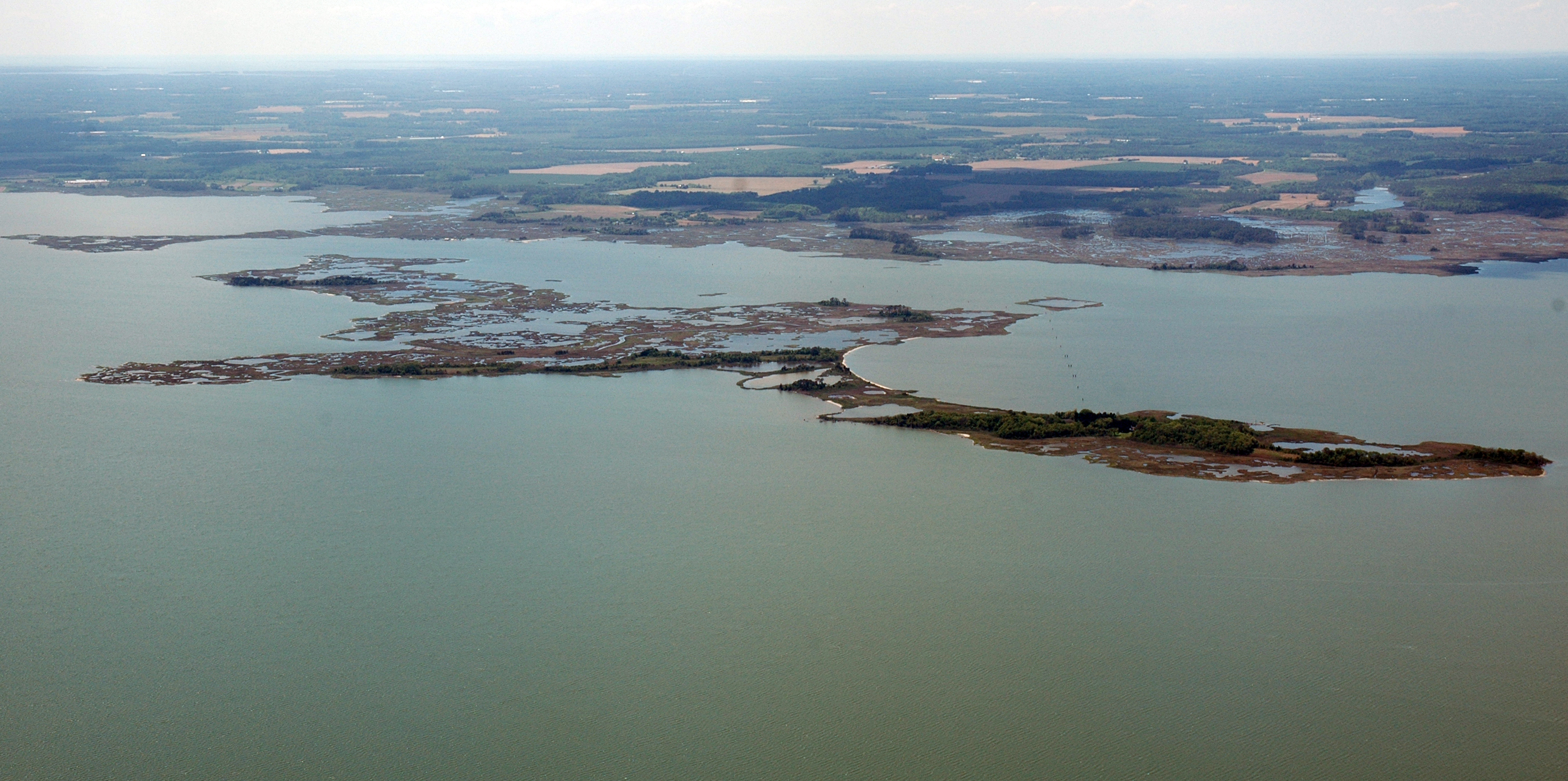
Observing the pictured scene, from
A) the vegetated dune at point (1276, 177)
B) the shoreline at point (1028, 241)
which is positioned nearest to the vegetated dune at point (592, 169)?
the shoreline at point (1028, 241)

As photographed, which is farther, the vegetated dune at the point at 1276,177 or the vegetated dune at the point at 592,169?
the vegetated dune at the point at 592,169

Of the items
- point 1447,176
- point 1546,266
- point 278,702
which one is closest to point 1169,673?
point 278,702

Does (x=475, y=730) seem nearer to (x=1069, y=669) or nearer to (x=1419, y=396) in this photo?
(x=1069, y=669)

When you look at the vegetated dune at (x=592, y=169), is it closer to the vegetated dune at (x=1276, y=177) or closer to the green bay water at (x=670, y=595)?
the vegetated dune at (x=1276, y=177)

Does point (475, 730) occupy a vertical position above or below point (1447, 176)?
below

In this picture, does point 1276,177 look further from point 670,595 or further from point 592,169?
point 670,595

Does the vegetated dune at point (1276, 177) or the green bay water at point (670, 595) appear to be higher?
the vegetated dune at point (1276, 177)

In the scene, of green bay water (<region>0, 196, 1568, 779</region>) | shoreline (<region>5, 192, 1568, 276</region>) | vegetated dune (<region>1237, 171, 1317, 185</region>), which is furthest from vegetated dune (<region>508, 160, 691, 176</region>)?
green bay water (<region>0, 196, 1568, 779</region>)
